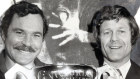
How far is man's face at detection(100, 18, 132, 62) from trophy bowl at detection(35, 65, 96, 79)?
0.12 metres

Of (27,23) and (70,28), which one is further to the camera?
(70,28)

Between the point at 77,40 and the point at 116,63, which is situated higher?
the point at 77,40

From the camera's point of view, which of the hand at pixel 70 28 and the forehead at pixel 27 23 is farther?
the hand at pixel 70 28

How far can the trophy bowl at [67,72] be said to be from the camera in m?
1.59

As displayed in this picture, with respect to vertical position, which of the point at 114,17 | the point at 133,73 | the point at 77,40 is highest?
the point at 114,17

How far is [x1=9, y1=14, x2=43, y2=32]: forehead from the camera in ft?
4.98

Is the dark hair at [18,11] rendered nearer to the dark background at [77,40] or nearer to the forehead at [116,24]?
the dark background at [77,40]

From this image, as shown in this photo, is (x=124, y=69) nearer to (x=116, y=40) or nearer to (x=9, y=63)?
(x=116, y=40)

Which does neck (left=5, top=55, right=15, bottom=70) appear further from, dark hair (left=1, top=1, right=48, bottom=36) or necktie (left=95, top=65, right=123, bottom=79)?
necktie (left=95, top=65, right=123, bottom=79)

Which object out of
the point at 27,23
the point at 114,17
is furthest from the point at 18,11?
the point at 114,17

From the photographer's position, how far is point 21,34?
152 cm

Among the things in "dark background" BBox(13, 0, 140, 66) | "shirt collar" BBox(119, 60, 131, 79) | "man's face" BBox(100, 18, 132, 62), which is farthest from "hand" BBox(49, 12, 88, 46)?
"shirt collar" BBox(119, 60, 131, 79)

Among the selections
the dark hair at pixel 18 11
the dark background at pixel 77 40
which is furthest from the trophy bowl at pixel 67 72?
the dark hair at pixel 18 11

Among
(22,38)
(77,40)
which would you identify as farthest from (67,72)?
(22,38)
